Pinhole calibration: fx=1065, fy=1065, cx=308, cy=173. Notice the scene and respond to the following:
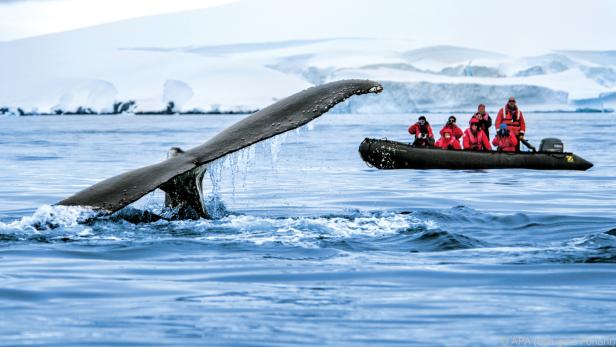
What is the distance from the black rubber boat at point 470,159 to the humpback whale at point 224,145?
37.8 ft

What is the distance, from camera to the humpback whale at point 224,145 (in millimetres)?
5598

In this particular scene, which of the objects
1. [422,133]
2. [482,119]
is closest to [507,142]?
[482,119]

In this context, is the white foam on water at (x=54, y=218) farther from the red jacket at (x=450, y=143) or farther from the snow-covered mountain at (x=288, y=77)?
the snow-covered mountain at (x=288, y=77)

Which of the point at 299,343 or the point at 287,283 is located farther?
the point at 287,283

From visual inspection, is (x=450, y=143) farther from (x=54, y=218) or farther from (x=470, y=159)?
(x=54, y=218)

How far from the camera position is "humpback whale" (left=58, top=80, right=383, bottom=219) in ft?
18.4

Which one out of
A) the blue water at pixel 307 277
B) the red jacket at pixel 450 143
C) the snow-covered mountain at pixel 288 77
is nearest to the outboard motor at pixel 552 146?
the red jacket at pixel 450 143

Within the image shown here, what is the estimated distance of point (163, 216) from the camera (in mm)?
7520

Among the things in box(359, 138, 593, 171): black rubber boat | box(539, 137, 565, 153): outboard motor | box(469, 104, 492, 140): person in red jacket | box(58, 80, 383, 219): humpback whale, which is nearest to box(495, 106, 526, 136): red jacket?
box(469, 104, 492, 140): person in red jacket

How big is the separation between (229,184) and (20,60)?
85309 millimetres

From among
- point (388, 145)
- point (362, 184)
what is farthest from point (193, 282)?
point (388, 145)

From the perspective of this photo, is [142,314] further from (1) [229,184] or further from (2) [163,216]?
(1) [229,184]

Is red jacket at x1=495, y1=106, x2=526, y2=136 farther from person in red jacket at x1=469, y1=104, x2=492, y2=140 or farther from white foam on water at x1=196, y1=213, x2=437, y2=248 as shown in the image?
white foam on water at x1=196, y1=213, x2=437, y2=248

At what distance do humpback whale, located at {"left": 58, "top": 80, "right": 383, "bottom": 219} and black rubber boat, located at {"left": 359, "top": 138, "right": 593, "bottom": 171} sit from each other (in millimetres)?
11525
